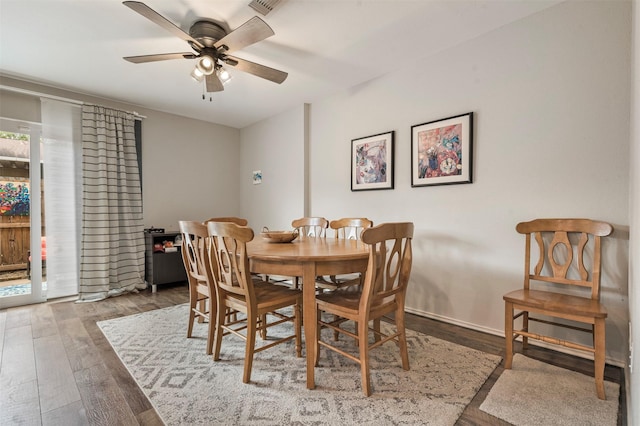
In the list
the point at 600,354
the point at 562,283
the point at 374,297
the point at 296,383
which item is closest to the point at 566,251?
the point at 562,283

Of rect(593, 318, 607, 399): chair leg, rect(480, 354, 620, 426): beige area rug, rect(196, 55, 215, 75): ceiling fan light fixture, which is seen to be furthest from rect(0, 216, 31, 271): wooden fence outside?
rect(593, 318, 607, 399): chair leg

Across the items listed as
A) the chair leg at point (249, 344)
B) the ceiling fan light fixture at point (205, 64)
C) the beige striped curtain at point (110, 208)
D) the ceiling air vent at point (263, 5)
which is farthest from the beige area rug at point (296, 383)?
the ceiling air vent at point (263, 5)

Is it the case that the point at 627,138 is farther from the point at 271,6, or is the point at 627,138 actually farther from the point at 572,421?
the point at 271,6

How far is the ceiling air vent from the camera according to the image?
1965 millimetres

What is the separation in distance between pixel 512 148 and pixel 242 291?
7.45 ft

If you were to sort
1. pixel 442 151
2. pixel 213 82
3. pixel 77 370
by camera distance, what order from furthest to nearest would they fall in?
pixel 442 151, pixel 213 82, pixel 77 370

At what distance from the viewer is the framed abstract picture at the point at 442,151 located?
8.30ft

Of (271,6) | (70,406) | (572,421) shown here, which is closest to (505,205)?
(572,421)

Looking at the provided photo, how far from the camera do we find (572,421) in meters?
1.40

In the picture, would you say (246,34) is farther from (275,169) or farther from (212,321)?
(275,169)

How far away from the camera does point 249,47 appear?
2637 mm

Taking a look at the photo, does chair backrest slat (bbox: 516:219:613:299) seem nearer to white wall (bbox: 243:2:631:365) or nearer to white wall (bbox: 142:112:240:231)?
white wall (bbox: 243:2:631:365)

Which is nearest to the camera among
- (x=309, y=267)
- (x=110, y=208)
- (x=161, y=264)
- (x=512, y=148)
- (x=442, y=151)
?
(x=309, y=267)

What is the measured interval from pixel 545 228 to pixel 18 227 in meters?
5.08
